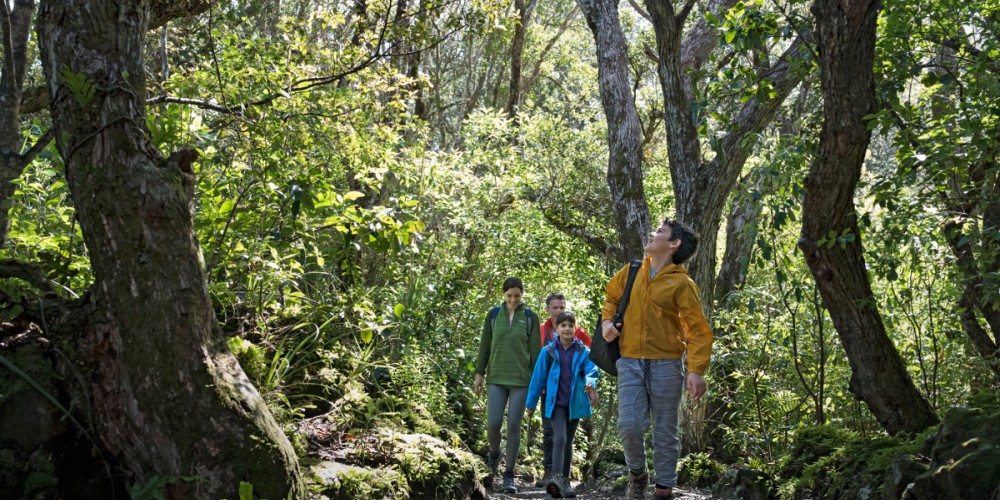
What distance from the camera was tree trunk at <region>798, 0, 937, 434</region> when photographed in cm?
653

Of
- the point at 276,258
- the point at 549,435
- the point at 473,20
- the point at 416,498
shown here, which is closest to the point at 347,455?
the point at 416,498

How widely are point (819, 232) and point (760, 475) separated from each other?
215cm

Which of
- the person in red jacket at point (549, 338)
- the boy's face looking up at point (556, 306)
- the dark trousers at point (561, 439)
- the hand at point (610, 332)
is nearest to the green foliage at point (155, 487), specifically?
the hand at point (610, 332)

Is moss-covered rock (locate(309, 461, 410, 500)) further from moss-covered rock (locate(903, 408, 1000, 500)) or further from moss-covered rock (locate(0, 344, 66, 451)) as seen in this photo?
moss-covered rock (locate(903, 408, 1000, 500))

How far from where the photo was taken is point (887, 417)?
269 inches

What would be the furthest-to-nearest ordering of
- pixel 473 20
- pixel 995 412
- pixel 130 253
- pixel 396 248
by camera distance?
pixel 473 20 < pixel 396 248 < pixel 995 412 < pixel 130 253

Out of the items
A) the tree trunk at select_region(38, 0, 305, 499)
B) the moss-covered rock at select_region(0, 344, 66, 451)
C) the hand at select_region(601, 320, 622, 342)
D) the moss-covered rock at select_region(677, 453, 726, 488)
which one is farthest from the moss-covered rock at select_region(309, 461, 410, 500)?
the moss-covered rock at select_region(677, 453, 726, 488)

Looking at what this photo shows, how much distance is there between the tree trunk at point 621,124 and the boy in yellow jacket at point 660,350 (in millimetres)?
5505

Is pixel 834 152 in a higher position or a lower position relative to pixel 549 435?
higher

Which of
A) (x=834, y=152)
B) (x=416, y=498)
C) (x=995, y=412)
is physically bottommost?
(x=416, y=498)

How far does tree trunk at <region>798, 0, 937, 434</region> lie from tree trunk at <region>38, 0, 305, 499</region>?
4.53 meters

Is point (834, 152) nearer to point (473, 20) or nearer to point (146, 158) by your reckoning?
point (473, 20)

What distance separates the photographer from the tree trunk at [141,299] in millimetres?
4168

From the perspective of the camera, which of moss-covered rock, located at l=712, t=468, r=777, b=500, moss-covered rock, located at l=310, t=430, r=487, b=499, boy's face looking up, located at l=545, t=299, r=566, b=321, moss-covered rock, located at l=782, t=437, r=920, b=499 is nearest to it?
moss-covered rock, located at l=310, t=430, r=487, b=499
